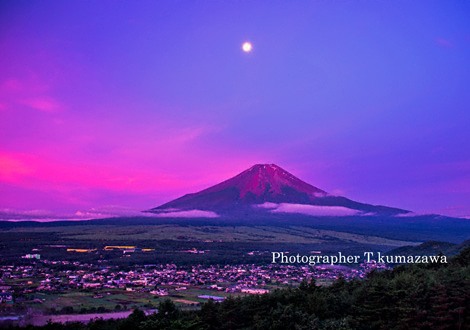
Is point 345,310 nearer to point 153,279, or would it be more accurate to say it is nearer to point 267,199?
point 153,279

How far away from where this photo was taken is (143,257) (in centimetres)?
5575

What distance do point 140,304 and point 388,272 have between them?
1500 centimetres

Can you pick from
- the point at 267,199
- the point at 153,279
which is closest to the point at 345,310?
the point at 153,279

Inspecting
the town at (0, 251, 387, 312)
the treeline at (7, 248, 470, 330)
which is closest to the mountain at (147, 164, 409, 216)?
the town at (0, 251, 387, 312)

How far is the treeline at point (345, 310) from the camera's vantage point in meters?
15.5

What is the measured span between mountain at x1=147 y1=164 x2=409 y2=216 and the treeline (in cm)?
10444

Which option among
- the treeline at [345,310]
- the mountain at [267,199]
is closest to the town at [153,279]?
the treeline at [345,310]

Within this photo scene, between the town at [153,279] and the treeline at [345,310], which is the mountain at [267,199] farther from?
the treeline at [345,310]

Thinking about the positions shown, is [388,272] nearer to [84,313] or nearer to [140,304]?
[140,304]

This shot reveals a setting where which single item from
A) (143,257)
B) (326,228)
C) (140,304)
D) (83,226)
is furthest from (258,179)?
(140,304)

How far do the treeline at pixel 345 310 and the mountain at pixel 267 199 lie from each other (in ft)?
343

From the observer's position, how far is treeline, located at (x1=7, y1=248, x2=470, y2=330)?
50.9ft

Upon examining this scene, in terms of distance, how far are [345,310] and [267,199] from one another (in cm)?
11402

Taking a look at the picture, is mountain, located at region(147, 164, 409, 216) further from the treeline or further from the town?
Result: the treeline
